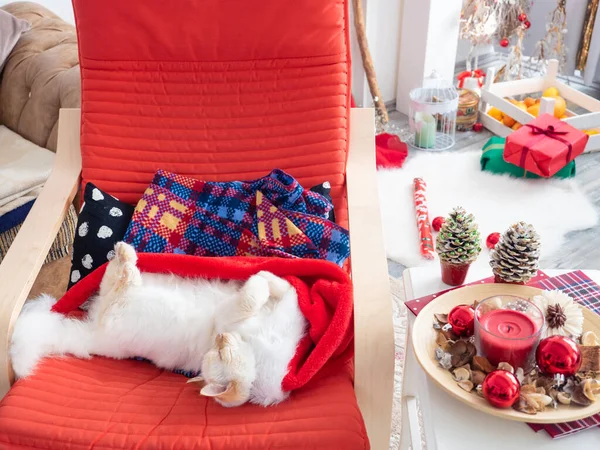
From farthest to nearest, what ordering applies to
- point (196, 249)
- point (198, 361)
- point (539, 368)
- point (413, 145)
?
1. point (413, 145)
2. point (196, 249)
3. point (198, 361)
4. point (539, 368)

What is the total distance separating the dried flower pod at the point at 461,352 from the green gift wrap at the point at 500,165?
1.53 metres

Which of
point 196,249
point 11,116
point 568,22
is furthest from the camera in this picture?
point 568,22

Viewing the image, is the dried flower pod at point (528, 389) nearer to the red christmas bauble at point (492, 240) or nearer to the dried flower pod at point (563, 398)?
the dried flower pod at point (563, 398)

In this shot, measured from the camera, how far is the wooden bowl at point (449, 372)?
91 cm

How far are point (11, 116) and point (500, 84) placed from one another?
6.48 ft

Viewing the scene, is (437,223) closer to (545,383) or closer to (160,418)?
(545,383)

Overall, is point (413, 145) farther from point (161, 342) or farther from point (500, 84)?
point (161, 342)

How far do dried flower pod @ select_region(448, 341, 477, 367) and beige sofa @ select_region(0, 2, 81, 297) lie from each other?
4.31 ft

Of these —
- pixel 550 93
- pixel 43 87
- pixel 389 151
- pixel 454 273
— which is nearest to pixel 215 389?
pixel 454 273

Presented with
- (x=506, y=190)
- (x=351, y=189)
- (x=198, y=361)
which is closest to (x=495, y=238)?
(x=506, y=190)

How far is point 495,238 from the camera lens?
199 cm

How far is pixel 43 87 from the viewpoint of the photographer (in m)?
1.98

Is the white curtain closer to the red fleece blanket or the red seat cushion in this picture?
the red fleece blanket

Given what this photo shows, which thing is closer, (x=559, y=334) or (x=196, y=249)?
(x=559, y=334)
